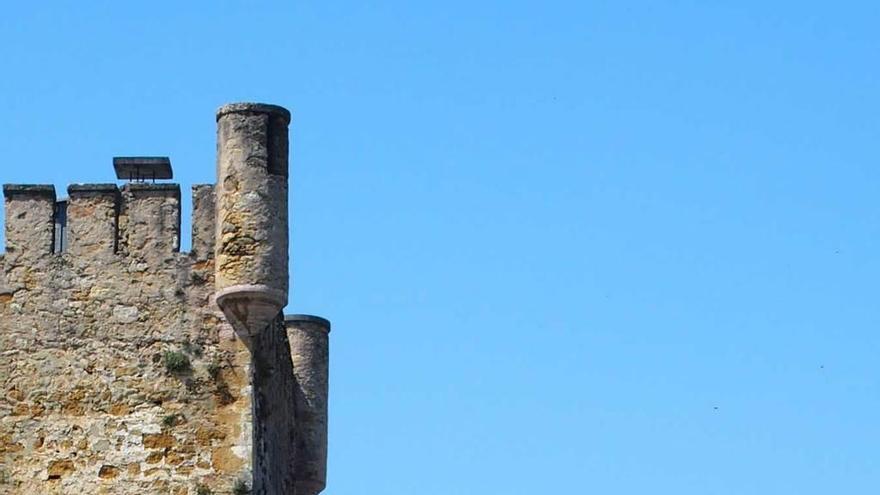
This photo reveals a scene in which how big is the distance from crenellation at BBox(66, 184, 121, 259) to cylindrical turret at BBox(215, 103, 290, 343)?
1129 mm

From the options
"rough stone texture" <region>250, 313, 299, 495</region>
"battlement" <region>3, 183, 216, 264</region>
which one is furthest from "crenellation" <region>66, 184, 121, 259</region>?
"rough stone texture" <region>250, 313, 299, 495</region>

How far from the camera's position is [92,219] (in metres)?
25.9

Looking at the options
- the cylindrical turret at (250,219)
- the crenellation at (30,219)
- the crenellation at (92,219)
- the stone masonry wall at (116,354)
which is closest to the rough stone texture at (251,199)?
the cylindrical turret at (250,219)

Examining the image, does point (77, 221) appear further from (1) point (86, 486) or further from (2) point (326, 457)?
(2) point (326, 457)

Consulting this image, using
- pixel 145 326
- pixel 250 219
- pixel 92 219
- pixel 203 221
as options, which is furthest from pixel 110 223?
pixel 250 219

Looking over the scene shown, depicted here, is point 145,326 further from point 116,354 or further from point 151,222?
point 151,222

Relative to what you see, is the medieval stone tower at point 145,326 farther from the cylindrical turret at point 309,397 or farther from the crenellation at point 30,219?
the cylindrical turret at point 309,397

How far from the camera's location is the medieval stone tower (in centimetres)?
2525

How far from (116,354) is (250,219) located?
1910 mm

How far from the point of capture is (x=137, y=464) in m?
25.2

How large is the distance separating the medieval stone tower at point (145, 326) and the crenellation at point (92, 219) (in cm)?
1

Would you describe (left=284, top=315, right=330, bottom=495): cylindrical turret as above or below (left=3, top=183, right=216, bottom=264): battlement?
below

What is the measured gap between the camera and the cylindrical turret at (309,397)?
31.6 m

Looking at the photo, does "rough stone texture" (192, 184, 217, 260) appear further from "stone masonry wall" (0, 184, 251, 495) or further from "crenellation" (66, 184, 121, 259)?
"crenellation" (66, 184, 121, 259)
